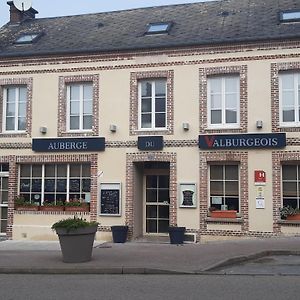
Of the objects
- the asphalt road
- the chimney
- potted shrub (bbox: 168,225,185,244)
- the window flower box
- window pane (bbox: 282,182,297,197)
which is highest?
the chimney

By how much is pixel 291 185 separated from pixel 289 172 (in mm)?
418

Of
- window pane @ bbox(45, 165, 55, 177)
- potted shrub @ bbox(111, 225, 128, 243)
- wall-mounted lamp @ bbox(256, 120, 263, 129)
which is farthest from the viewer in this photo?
window pane @ bbox(45, 165, 55, 177)

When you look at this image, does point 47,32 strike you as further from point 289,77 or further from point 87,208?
point 289,77

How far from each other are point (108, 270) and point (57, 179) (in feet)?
23.7

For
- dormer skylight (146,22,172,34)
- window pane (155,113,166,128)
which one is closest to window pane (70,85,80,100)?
window pane (155,113,166,128)

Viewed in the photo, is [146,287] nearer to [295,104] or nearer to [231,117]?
[231,117]

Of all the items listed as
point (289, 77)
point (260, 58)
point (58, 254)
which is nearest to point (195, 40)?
point (260, 58)

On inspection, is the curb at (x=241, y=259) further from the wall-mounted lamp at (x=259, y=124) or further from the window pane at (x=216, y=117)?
the window pane at (x=216, y=117)

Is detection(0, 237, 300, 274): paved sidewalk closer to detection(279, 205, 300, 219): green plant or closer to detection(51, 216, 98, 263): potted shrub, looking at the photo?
detection(51, 216, 98, 263): potted shrub

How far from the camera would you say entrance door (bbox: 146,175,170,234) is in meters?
18.0

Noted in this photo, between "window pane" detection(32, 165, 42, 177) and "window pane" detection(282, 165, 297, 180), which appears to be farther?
"window pane" detection(32, 165, 42, 177)

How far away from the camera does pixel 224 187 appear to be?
1686cm

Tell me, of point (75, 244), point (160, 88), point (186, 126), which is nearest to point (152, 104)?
point (160, 88)

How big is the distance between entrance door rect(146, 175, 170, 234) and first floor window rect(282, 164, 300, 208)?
3.96 metres
